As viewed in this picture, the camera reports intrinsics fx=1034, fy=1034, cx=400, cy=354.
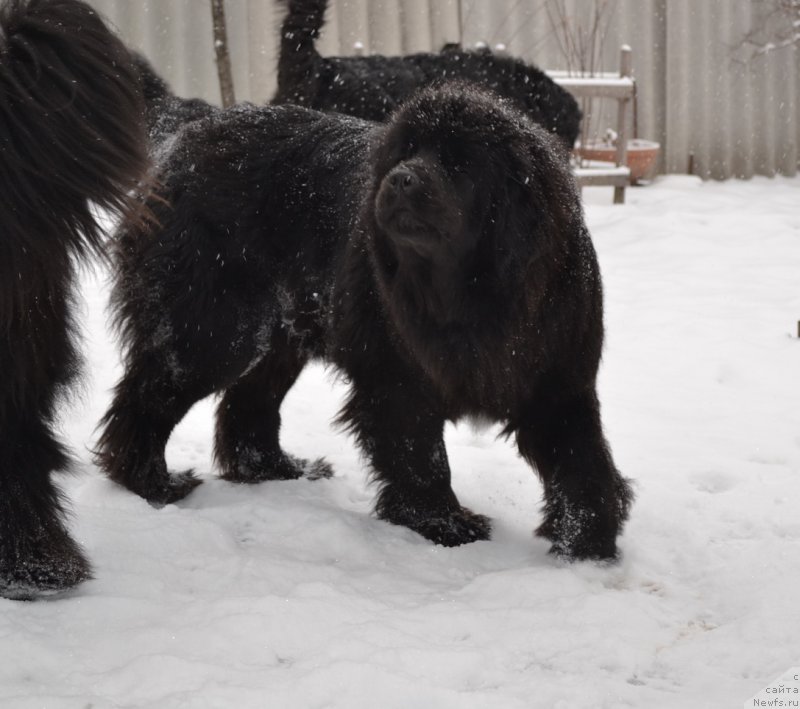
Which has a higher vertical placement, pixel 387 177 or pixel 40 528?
pixel 387 177

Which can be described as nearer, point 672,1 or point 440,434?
point 440,434

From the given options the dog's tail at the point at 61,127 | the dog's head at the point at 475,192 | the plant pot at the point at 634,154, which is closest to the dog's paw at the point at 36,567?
the dog's tail at the point at 61,127

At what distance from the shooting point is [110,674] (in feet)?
7.14

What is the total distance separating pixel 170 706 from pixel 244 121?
87.5 inches

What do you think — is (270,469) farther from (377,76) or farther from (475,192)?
(377,76)

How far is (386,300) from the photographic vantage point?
3164 millimetres

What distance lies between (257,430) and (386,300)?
1.03 metres

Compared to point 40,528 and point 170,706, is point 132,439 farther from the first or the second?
point 170,706

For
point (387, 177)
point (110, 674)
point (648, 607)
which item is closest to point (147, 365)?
point (387, 177)

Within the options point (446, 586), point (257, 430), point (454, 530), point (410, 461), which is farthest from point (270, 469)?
point (446, 586)

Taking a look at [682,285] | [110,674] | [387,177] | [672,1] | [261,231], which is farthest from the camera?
[672,1]

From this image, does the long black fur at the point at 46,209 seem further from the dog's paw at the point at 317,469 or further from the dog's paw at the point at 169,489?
the dog's paw at the point at 317,469

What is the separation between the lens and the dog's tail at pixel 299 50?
18.1 feet

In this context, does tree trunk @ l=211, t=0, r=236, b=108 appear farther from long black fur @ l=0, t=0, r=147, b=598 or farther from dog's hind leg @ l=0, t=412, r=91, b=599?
dog's hind leg @ l=0, t=412, r=91, b=599
